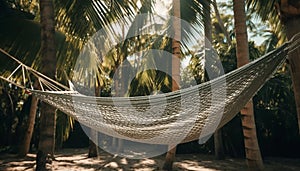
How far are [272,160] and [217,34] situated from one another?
5.28m

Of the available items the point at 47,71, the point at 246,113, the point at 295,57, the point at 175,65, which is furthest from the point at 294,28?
the point at 175,65

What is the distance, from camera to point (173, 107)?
1821 mm

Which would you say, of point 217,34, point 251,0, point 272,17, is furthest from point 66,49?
point 217,34

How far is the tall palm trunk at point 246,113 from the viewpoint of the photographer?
8.00 feet

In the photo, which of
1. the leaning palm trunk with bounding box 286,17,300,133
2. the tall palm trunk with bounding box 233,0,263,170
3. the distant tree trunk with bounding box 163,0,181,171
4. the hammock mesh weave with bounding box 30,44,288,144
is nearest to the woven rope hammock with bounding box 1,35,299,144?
the hammock mesh weave with bounding box 30,44,288,144

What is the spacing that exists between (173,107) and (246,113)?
1.12 meters

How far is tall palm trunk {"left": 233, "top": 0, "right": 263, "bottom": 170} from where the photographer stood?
2.44 metres

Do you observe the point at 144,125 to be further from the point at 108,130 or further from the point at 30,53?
the point at 30,53

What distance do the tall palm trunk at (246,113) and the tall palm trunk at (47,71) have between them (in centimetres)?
173

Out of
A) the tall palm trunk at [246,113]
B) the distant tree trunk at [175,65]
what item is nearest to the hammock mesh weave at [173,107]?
the tall palm trunk at [246,113]

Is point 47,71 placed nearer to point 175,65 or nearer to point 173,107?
point 173,107

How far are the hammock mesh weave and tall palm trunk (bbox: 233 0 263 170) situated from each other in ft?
2.60

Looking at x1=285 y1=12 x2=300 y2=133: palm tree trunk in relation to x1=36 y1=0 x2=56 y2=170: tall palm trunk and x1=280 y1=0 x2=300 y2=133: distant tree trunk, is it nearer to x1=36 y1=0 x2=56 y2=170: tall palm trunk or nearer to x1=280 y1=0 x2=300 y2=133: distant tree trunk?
x1=280 y1=0 x2=300 y2=133: distant tree trunk

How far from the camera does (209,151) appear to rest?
6.31 metres
